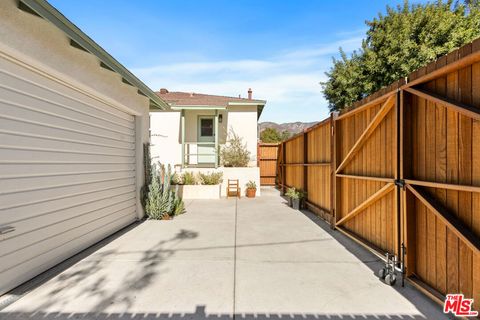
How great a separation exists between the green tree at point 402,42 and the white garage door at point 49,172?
13470 millimetres

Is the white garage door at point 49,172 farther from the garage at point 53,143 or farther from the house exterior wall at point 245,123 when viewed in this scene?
the house exterior wall at point 245,123

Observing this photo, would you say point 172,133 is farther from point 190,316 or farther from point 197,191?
point 190,316

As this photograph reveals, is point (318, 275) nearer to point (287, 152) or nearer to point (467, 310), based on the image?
point (467, 310)

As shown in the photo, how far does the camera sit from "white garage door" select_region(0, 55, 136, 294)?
3098 millimetres

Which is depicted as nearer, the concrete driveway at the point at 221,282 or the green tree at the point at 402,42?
the concrete driveway at the point at 221,282

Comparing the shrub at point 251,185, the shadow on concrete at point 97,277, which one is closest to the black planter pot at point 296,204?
the shrub at point 251,185

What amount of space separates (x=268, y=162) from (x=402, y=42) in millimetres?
8831

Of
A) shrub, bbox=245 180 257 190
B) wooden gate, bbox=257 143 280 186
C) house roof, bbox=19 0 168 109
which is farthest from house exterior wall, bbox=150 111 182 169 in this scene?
house roof, bbox=19 0 168 109

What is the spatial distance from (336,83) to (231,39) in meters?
8.14

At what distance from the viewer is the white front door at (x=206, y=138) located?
13.1 m

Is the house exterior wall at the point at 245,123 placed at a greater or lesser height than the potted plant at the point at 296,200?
greater

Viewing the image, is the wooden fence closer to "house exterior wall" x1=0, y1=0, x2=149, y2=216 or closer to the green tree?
"house exterior wall" x1=0, y1=0, x2=149, y2=216

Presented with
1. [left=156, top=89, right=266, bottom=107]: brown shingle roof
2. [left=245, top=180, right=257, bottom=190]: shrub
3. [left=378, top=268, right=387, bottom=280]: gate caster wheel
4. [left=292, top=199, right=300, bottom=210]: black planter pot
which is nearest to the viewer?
[left=378, top=268, right=387, bottom=280]: gate caster wheel

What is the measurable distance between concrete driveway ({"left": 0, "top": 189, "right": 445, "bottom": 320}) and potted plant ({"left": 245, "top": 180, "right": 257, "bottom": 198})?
5.52 metres
